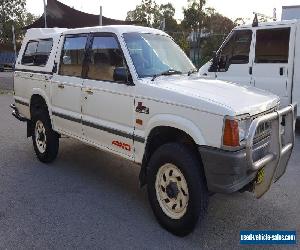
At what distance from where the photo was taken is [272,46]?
7.93 m

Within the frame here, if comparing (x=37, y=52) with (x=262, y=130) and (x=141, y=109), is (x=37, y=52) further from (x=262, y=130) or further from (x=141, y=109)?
(x=262, y=130)

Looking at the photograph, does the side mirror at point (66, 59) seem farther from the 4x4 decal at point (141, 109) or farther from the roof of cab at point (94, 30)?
the 4x4 decal at point (141, 109)

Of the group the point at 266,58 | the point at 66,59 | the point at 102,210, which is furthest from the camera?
the point at 266,58

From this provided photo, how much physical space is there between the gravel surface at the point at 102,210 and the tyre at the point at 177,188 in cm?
16

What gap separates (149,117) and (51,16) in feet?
55.0

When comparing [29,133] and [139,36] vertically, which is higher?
[139,36]

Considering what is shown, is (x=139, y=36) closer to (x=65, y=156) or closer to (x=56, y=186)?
(x=56, y=186)

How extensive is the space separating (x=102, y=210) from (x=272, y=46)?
17.7 ft

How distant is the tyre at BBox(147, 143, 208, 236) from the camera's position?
359 cm

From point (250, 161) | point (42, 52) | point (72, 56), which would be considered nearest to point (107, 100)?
point (72, 56)

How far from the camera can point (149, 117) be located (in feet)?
13.3

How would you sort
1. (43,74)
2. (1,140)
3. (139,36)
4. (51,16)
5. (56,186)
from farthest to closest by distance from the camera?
(51,16) → (1,140) → (43,74) → (56,186) → (139,36)

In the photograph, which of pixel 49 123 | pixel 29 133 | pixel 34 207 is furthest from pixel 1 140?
pixel 34 207

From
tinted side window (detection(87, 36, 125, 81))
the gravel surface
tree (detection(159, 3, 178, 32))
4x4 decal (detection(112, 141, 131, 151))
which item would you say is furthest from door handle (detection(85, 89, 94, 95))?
tree (detection(159, 3, 178, 32))
